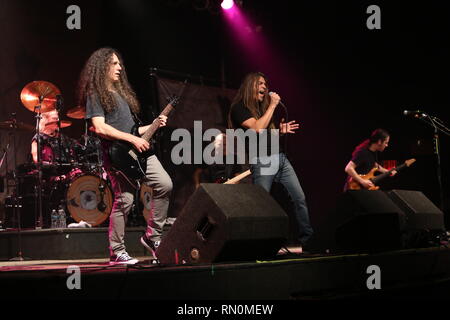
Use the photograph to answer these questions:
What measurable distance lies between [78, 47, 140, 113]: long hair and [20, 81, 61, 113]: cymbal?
334 cm

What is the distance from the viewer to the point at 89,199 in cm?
709

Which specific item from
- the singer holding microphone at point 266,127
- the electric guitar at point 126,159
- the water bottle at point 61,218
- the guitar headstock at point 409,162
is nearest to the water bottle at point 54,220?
the water bottle at point 61,218

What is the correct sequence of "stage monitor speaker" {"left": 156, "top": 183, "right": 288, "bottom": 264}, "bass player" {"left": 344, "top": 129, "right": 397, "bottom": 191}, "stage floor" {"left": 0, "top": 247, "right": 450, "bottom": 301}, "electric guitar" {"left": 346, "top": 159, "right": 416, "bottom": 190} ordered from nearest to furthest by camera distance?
"stage floor" {"left": 0, "top": 247, "right": 450, "bottom": 301}, "stage monitor speaker" {"left": 156, "top": 183, "right": 288, "bottom": 264}, "bass player" {"left": 344, "top": 129, "right": 397, "bottom": 191}, "electric guitar" {"left": 346, "top": 159, "right": 416, "bottom": 190}

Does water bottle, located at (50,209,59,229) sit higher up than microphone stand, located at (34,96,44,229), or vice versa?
microphone stand, located at (34,96,44,229)

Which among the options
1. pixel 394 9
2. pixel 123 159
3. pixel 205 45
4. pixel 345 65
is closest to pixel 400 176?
pixel 345 65

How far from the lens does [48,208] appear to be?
714cm

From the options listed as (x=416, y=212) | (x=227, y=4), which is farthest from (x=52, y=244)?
(x=227, y=4)

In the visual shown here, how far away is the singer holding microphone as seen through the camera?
484cm

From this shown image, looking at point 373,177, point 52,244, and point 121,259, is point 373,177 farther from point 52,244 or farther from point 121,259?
point 121,259

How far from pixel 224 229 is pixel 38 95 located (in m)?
4.95

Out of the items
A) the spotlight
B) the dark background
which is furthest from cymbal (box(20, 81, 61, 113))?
the spotlight

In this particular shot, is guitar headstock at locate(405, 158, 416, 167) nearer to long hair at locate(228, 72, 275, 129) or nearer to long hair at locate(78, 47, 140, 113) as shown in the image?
long hair at locate(228, 72, 275, 129)
